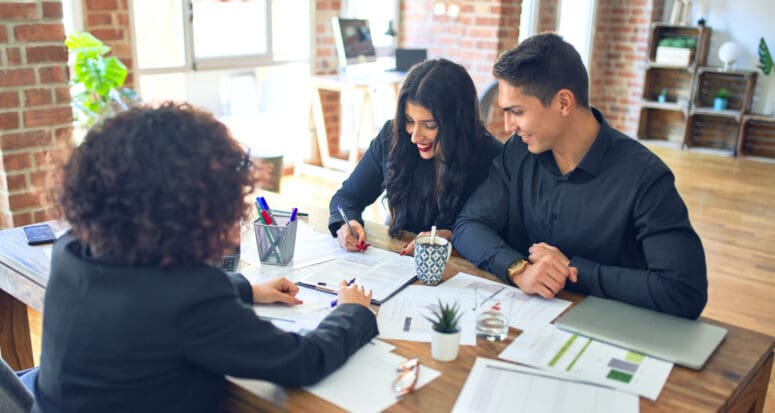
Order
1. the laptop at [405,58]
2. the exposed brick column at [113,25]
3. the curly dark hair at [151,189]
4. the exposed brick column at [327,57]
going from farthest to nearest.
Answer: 1. the laptop at [405,58]
2. the exposed brick column at [327,57]
3. the exposed brick column at [113,25]
4. the curly dark hair at [151,189]

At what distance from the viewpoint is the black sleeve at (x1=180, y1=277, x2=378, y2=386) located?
1003mm

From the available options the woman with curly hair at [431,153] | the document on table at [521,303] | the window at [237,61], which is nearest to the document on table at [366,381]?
the document on table at [521,303]

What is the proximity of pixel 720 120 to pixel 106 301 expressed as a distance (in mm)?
6927

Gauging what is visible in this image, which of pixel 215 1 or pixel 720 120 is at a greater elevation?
pixel 215 1

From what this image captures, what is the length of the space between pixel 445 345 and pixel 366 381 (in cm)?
16

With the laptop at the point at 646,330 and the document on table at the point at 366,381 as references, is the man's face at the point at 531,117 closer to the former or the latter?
the laptop at the point at 646,330

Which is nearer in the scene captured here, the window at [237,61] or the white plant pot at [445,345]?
the white plant pot at [445,345]

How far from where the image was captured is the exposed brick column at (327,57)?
494cm

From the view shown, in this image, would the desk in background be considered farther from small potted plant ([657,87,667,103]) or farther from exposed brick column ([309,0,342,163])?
small potted plant ([657,87,667,103])

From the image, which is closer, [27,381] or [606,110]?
[27,381]

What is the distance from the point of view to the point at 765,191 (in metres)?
5.34

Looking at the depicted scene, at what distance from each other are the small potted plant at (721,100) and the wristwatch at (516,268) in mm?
5828

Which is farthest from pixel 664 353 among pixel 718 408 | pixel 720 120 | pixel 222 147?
pixel 720 120

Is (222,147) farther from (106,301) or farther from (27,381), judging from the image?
(27,381)
